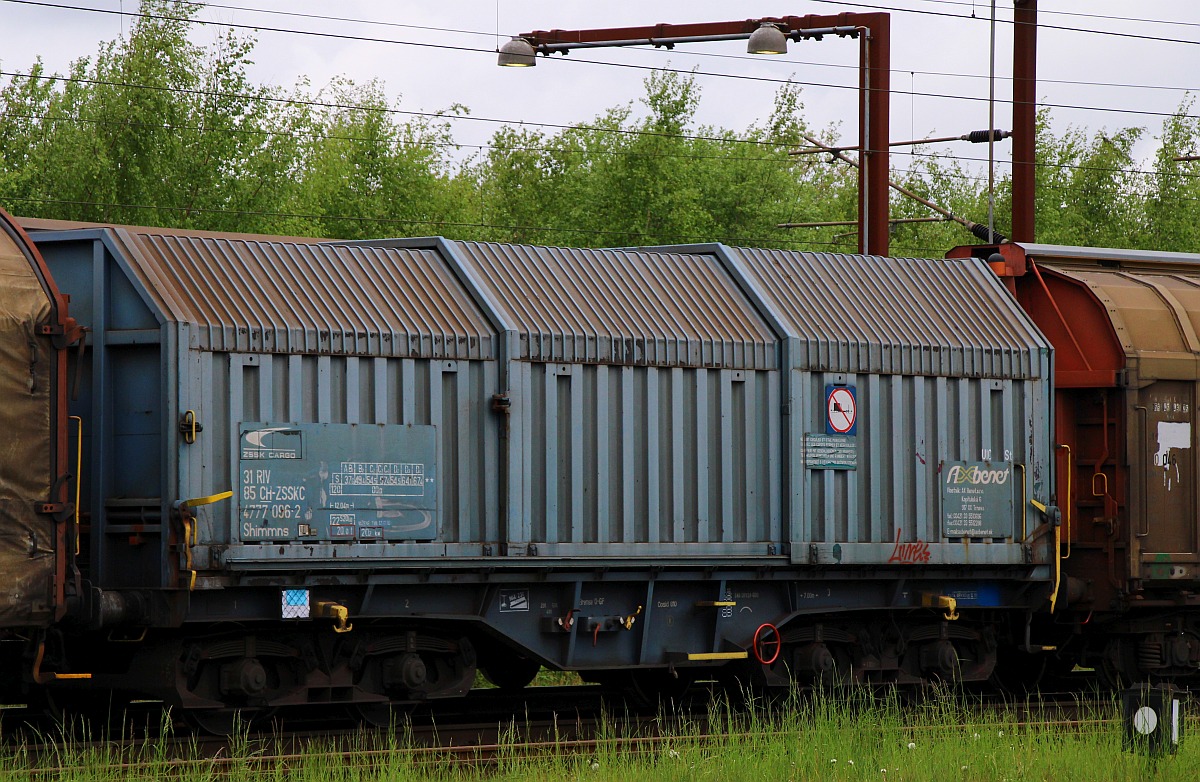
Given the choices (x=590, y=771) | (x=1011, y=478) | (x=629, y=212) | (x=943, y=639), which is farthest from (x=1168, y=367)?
(x=629, y=212)

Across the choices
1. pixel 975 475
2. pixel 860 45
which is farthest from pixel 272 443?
pixel 860 45

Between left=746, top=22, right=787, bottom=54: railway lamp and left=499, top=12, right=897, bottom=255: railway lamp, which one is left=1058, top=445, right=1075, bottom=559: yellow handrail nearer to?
left=499, top=12, right=897, bottom=255: railway lamp

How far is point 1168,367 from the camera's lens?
14.7 meters

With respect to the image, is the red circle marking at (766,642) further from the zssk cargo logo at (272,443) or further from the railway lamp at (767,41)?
the railway lamp at (767,41)

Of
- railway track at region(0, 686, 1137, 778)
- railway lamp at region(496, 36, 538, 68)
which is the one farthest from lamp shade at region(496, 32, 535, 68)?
railway track at region(0, 686, 1137, 778)

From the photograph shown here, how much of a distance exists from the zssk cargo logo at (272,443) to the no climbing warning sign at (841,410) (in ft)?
14.9

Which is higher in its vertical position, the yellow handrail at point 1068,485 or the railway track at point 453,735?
the yellow handrail at point 1068,485

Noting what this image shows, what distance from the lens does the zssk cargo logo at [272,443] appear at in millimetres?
10883

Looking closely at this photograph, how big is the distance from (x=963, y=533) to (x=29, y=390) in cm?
778

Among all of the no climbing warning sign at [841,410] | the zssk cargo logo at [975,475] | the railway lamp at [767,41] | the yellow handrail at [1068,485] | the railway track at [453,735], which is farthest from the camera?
the railway lamp at [767,41]

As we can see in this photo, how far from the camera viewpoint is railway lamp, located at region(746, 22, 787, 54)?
65.1ft

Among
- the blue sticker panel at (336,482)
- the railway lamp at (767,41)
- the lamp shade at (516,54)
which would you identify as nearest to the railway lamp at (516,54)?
the lamp shade at (516,54)

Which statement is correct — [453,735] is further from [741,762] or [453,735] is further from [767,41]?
[767,41]
